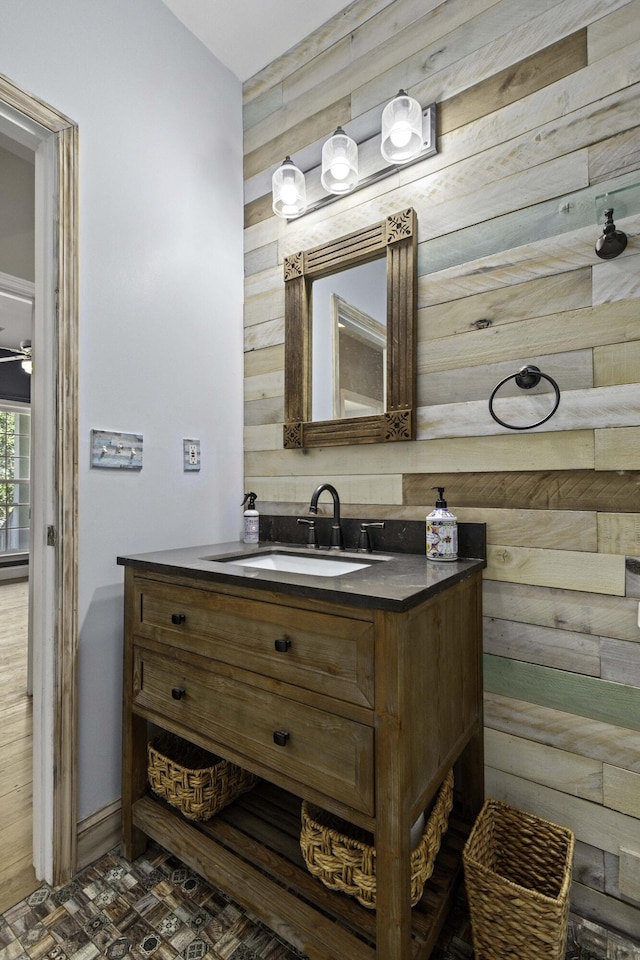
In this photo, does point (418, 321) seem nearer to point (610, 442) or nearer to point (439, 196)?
point (439, 196)

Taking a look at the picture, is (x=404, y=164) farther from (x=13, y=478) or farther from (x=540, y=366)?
(x=13, y=478)

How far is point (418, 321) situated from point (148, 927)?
1842mm

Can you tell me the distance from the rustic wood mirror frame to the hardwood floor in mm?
1559

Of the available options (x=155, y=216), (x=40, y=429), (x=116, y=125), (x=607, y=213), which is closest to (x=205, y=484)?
(x=40, y=429)

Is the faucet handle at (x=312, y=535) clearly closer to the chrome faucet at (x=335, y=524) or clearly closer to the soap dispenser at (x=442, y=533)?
the chrome faucet at (x=335, y=524)

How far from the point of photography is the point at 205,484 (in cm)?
190

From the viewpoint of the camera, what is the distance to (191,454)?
6.04ft

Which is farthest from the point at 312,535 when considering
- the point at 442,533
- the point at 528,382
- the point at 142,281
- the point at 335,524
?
the point at 142,281

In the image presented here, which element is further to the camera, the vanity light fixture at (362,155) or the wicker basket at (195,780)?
the vanity light fixture at (362,155)

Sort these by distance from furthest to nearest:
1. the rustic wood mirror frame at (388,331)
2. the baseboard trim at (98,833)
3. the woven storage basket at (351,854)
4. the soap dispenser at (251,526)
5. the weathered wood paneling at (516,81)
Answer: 1. the soap dispenser at (251,526)
2. the rustic wood mirror frame at (388,331)
3. the baseboard trim at (98,833)
4. the weathered wood paneling at (516,81)
5. the woven storage basket at (351,854)

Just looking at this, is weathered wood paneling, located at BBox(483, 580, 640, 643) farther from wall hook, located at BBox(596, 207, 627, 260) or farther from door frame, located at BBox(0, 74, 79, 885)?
door frame, located at BBox(0, 74, 79, 885)

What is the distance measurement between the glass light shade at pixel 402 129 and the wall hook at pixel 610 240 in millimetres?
648

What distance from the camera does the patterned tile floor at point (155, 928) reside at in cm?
115

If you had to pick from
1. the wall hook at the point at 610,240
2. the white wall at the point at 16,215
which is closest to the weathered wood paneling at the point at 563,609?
the wall hook at the point at 610,240
